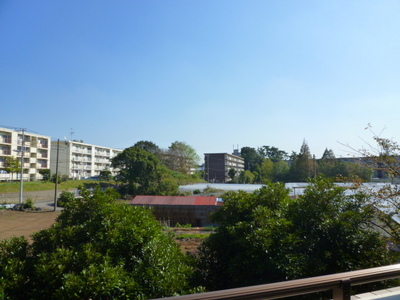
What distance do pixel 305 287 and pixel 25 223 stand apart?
76.8ft

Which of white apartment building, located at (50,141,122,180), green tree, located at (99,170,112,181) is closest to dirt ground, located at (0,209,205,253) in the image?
green tree, located at (99,170,112,181)

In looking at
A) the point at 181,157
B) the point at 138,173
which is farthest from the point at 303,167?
the point at 181,157

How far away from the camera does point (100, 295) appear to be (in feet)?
10.7

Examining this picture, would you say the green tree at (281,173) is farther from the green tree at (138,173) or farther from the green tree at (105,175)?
the green tree at (105,175)

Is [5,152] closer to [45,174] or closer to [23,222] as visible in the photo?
[45,174]

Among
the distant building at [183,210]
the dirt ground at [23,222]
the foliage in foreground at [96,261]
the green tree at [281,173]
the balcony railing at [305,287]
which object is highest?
the green tree at [281,173]

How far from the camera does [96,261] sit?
374 centimetres

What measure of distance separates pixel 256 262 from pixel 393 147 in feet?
12.4

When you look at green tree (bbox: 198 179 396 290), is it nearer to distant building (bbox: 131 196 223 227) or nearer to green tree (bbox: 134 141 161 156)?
distant building (bbox: 131 196 223 227)

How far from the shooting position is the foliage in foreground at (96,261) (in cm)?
337

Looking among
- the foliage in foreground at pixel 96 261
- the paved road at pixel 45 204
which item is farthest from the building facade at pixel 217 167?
the foliage in foreground at pixel 96 261

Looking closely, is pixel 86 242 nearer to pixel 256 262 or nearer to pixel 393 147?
pixel 256 262

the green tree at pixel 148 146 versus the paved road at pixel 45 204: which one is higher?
the green tree at pixel 148 146

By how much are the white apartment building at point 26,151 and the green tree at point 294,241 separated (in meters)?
36.2
